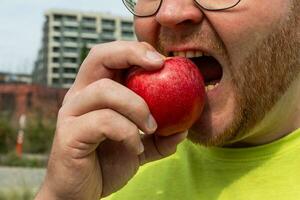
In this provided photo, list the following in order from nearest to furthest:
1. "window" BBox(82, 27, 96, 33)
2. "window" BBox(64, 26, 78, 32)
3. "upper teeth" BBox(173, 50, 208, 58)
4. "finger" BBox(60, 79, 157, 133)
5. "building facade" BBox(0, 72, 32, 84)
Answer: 1. "finger" BBox(60, 79, 157, 133)
2. "upper teeth" BBox(173, 50, 208, 58)
3. "building facade" BBox(0, 72, 32, 84)
4. "window" BBox(64, 26, 78, 32)
5. "window" BBox(82, 27, 96, 33)

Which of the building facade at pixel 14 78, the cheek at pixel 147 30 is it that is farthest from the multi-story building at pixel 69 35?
the cheek at pixel 147 30

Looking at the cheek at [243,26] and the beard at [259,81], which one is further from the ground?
the cheek at [243,26]

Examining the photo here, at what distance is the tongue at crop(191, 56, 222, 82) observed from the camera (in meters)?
1.89

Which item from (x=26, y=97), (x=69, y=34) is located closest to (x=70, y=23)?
(x=69, y=34)

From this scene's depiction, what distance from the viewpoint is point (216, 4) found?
1.78m

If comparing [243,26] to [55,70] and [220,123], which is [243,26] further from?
[55,70]

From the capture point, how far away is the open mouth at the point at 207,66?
1.85 metres

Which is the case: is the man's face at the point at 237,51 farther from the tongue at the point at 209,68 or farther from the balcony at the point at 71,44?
the balcony at the point at 71,44

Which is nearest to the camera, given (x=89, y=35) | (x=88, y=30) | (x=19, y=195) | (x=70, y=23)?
(x=19, y=195)

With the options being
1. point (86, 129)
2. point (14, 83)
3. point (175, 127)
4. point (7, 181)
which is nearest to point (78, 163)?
point (86, 129)

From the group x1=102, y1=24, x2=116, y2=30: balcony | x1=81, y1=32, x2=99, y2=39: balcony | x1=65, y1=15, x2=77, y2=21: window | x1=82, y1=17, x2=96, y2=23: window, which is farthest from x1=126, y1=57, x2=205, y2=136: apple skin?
x1=81, y1=32, x2=99, y2=39: balcony

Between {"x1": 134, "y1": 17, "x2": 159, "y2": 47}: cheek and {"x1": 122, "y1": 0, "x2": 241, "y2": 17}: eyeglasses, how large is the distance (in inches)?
0.7

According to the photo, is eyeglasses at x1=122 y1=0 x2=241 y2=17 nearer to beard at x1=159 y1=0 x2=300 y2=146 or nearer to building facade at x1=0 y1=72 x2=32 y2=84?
beard at x1=159 y1=0 x2=300 y2=146

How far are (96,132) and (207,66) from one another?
0.45 meters
